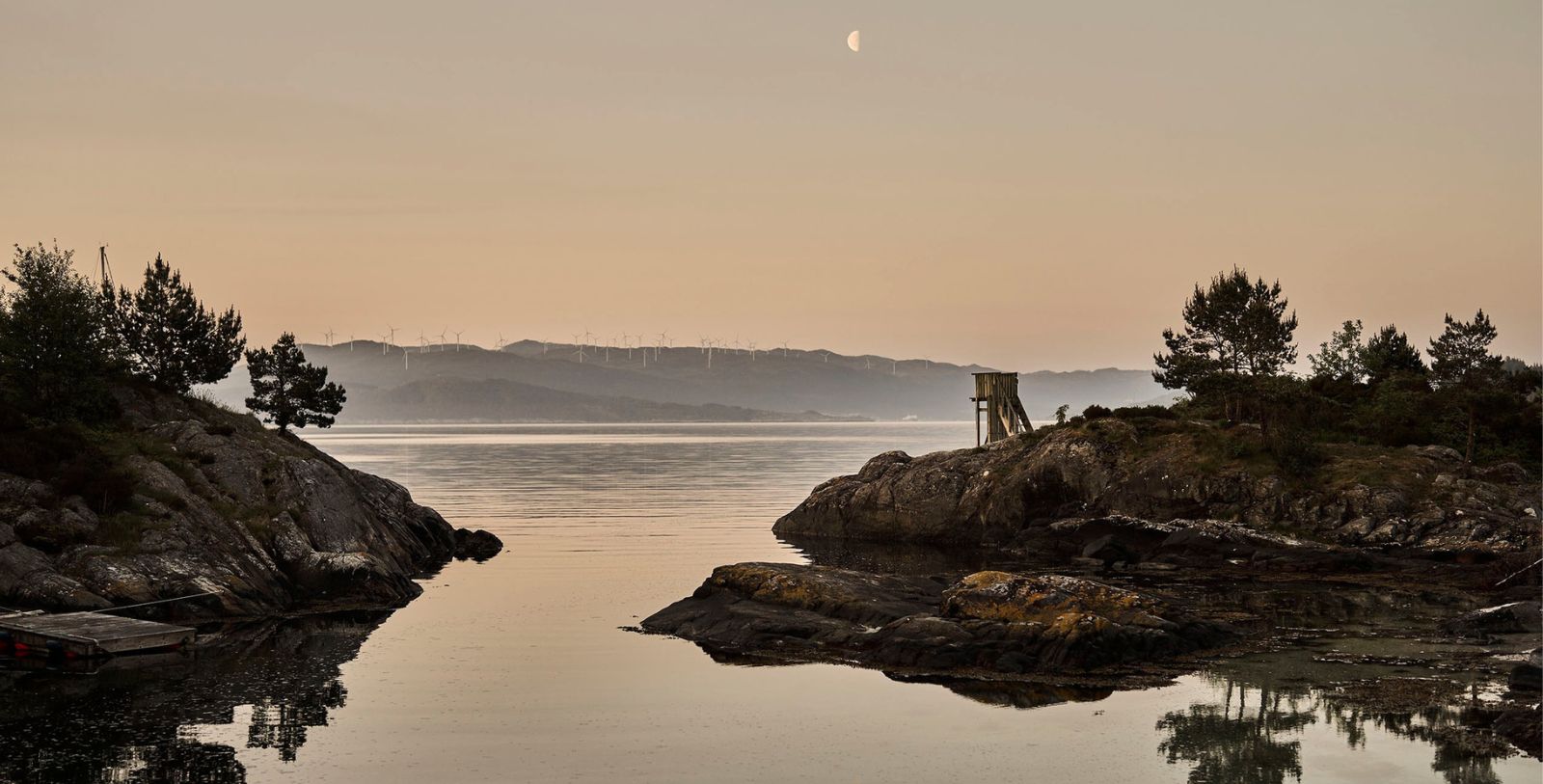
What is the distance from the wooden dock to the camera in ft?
106

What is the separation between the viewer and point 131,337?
60.5 metres

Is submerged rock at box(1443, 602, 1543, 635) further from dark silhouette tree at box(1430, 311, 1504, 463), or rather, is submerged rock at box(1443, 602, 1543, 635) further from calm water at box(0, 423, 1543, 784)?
dark silhouette tree at box(1430, 311, 1504, 463)

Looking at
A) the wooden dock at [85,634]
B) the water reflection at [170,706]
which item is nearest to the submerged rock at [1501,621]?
the water reflection at [170,706]

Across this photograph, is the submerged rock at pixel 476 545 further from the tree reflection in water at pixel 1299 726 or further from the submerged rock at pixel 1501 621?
the submerged rock at pixel 1501 621

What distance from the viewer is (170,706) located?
89.6ft

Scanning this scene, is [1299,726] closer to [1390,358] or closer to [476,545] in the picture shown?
[476,545]

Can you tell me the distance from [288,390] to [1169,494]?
5260 centimetres

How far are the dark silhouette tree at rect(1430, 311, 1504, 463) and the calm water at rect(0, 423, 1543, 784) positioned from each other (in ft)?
90.2

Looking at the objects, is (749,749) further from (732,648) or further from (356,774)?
(732,648)

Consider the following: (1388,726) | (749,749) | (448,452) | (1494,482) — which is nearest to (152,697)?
(749,749)

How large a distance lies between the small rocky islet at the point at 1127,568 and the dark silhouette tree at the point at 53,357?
1105 inches

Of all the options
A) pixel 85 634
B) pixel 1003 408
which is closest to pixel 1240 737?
pixel 85 634

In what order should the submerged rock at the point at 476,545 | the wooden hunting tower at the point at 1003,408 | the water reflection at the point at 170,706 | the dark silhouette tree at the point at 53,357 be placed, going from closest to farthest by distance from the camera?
1. the water reflection at the point at 170,706
2. the dark silhouette tree at the point at 53,357
3. the submerged rock at the point at 476,545
4. the wooden hunting tower at the point at 1003,408

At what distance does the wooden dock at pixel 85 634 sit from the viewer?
32375 millimetres
